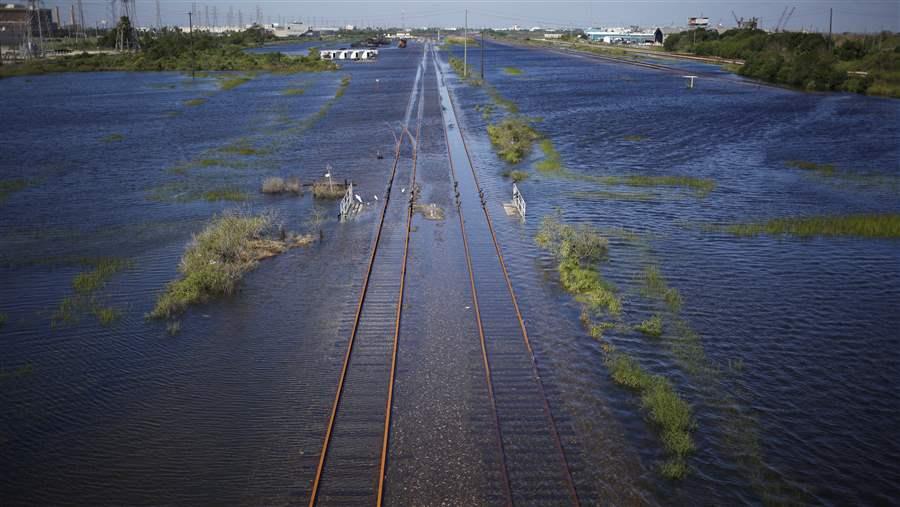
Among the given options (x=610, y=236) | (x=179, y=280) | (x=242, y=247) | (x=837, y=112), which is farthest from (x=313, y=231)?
(x=837, y=112)

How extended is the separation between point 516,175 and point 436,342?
18452mm

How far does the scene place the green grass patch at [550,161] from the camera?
116 feet

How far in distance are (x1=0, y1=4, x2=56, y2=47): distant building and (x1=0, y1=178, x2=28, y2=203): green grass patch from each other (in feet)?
348

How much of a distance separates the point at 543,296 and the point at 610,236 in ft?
20.9

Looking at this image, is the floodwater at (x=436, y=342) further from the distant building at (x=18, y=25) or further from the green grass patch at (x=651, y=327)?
the distant building at (x=18, y=25)

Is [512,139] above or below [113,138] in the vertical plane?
above

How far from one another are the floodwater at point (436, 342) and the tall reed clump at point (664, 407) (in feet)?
0.69

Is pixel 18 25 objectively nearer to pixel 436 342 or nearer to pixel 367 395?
pixel 436 342

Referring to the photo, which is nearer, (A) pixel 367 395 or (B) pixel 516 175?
(A) pixel 367 395

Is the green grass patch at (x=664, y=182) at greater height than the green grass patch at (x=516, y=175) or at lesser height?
lesser

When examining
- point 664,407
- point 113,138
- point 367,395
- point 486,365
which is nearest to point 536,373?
point 486,365

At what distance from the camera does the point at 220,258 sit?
20.9 meters

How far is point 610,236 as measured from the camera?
79.6 feet

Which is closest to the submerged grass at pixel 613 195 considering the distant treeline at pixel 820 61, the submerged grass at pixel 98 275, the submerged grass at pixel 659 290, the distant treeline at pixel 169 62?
the submerged grass at pixel 659 290
